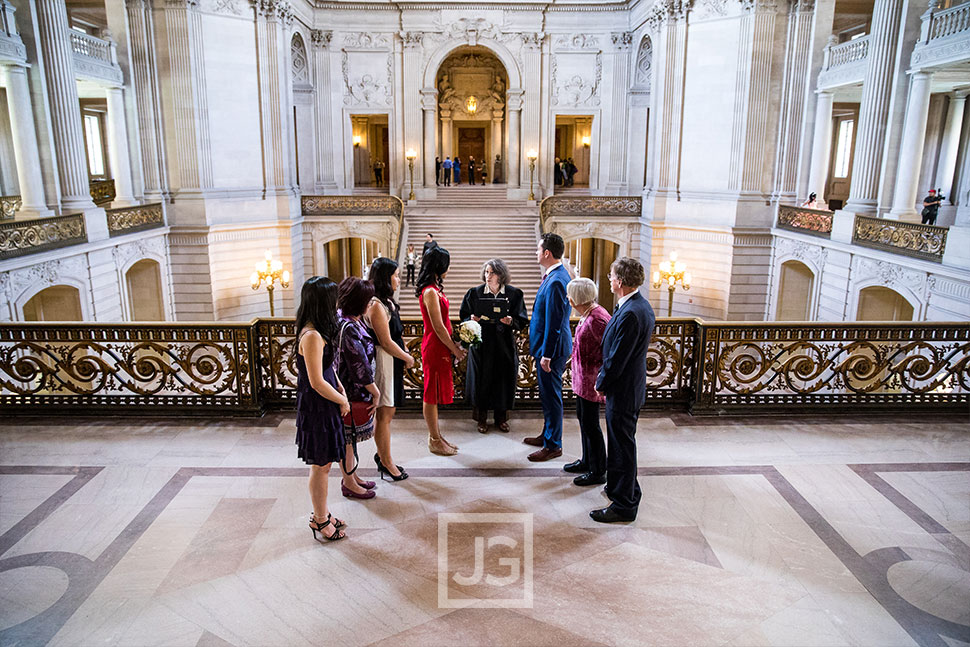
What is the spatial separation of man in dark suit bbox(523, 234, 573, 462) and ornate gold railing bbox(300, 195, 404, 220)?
1519 centimetres

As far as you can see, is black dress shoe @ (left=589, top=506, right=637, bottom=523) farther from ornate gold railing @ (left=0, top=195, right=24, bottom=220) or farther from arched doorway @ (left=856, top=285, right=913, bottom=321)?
ornate gold railing @ (left=0, top=195, right=24, bottom=220)

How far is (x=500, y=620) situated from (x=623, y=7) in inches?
903

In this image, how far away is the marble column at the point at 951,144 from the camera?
19.2 metres

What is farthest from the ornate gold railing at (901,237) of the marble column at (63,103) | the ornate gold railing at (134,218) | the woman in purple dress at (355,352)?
the marble column at (63,103)

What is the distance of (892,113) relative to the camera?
510 inches

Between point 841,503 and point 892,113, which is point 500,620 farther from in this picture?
point 892,113

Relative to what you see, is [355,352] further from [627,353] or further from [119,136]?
[119,136]

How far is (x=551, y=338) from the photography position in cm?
494

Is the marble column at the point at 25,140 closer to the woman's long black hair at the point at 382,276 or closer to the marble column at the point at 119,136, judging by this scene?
the marble column at the point at 119,136

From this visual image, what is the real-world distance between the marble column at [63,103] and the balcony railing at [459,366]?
9.04 m

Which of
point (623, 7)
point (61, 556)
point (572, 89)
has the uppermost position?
point (623, 7)

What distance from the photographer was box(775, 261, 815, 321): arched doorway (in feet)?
54.4

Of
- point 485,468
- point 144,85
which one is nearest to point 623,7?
point 144,85

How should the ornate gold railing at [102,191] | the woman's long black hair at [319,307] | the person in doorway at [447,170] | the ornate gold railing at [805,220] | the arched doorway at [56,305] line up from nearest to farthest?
the woman's long black hair at [319,307]
the arched doorway at [56,305]
the ornate gold railing at [805,220]
the ornate gold railing at [102,191]
the person in doorway at [447,170]
